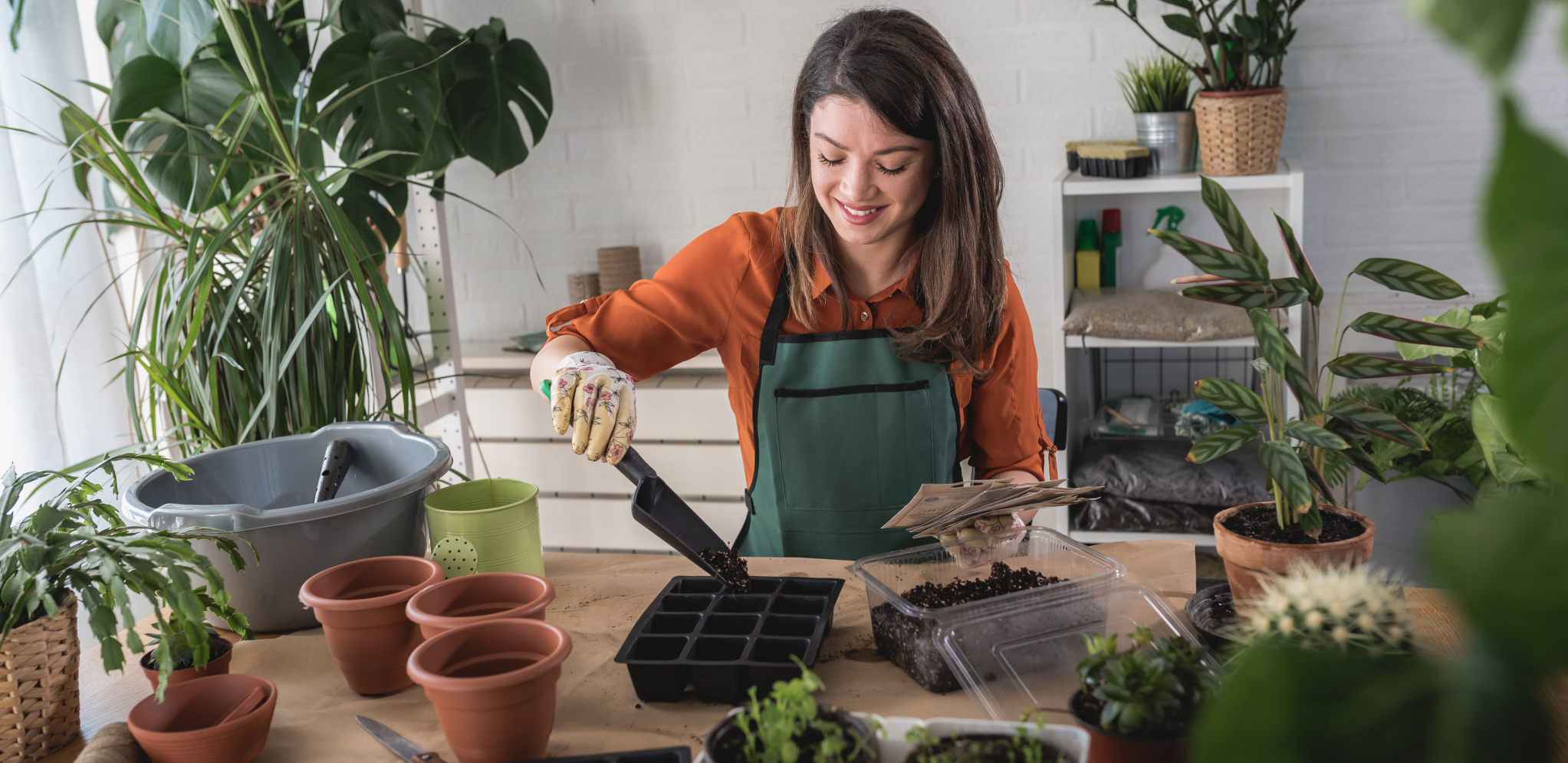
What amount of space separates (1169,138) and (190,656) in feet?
7.16

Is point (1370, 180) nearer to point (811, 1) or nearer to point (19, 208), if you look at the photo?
point (811, 1)

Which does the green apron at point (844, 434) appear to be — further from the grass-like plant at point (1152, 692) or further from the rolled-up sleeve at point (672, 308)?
the grass-like plant at point (1152, 692)

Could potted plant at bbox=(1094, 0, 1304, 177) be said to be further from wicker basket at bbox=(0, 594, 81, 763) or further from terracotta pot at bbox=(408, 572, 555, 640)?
wicker basket at bbox=(0, 594, 81, 763)

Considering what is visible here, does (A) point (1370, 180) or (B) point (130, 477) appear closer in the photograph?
(B) point (130, 477)

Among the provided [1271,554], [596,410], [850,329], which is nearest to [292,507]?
[596,410]

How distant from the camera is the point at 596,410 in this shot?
4.25 feet

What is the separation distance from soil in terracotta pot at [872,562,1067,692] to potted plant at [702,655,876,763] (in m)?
0.22

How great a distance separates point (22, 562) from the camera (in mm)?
897

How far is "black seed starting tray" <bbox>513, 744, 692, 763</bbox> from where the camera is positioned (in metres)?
0.80

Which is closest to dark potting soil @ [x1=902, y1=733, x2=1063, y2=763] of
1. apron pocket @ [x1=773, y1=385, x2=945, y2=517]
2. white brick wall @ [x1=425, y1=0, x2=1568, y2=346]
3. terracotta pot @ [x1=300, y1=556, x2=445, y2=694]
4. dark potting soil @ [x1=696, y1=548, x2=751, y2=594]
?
dark potting soil @ [x1=696, y1=548, x2=751, y2=594]

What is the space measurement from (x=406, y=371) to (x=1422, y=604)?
4.99 ft

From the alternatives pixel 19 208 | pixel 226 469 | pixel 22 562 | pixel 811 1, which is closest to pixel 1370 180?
pixel 811 1

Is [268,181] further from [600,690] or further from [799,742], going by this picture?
[799,742]

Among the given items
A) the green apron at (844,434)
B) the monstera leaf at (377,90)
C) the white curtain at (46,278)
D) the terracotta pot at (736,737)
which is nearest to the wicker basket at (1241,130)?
the green apron at (844,434)
